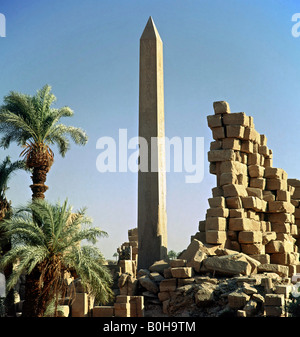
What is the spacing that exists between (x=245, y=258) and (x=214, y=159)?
358 cm

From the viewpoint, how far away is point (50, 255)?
13750mm

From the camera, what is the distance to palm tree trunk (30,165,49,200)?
652 inches

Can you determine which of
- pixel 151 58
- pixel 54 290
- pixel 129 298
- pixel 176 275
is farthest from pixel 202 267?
pixel 151 58

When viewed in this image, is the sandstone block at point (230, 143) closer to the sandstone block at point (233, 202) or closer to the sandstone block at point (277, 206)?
the sandstone block at point (233, 202)

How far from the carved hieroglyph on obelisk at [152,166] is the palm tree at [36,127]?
2.31 metres

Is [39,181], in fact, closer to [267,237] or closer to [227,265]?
[227,265]

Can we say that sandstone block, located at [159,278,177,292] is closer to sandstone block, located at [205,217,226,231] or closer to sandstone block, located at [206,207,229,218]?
sandstone block, located at [205,217,226,231]

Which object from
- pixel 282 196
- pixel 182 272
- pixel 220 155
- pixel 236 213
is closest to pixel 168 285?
pixel 182 272

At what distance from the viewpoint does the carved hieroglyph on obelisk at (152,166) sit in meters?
17.4

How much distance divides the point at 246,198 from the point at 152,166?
2985mm

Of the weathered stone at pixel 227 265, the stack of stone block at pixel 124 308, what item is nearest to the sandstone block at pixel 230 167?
the weathered stone at pixel 227 265
